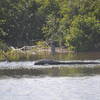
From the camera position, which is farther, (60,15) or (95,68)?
(60,15)

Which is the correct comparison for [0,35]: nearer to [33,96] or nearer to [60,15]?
[60,15]

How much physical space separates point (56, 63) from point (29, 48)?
23.1 m

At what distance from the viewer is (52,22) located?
62594 mm

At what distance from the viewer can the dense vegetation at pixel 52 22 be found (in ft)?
186

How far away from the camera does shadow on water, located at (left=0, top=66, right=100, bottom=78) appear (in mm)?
28641

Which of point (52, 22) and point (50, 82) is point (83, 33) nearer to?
point (52, 22)

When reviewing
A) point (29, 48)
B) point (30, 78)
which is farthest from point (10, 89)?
point (29, 48)

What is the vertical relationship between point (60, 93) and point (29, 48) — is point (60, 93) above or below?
above

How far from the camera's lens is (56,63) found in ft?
113

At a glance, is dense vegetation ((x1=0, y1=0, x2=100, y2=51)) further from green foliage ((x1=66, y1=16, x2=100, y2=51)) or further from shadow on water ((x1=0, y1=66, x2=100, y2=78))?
shadow on water ((x1=0, y1=66, x2=100, y2=78))

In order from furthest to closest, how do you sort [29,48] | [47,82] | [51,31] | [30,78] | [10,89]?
[51,31], [29,48], [30,78], [47,82], [10,89]

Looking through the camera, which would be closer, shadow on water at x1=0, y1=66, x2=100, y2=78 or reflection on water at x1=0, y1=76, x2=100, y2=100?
reflection on water at x1=0, y1=76, x2=100, y2=100

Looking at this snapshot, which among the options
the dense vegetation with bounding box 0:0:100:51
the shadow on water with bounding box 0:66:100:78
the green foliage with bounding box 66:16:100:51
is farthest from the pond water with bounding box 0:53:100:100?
the dense vegetation with bounding box 0:0:100:51

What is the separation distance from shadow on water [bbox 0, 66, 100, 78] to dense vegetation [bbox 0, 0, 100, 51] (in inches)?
957
